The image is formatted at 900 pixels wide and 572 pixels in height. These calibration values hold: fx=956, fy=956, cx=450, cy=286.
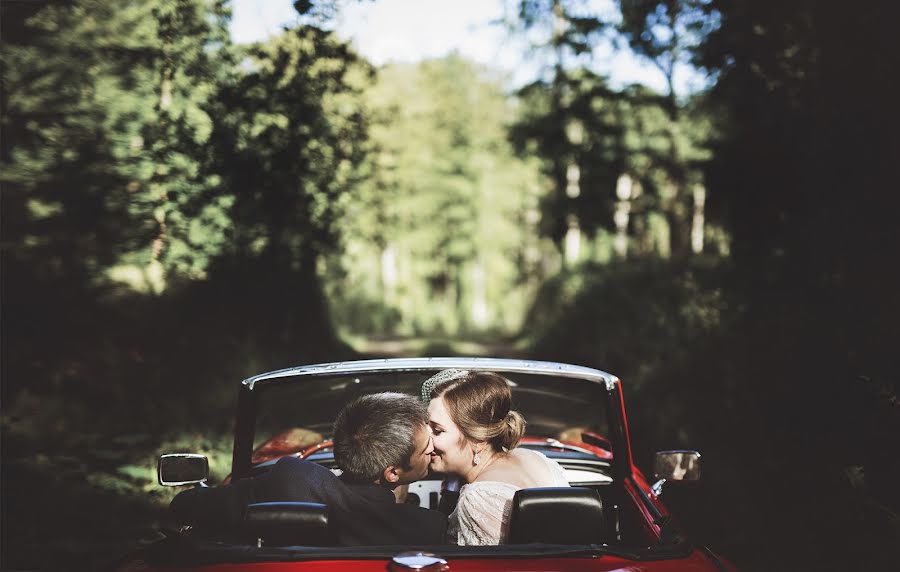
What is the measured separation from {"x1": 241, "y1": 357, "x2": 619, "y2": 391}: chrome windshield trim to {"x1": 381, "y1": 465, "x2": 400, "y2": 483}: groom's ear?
0.65m

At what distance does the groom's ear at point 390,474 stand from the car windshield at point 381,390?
67 cm

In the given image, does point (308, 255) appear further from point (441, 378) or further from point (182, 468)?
point (441, 378)

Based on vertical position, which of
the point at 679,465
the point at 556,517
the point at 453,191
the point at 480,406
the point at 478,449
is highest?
the point at 453,191

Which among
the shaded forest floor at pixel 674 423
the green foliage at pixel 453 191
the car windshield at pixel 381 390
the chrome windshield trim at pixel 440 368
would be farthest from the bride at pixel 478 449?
the green foliage at pixel 453 191

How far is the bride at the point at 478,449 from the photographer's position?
Result: 3.19 m

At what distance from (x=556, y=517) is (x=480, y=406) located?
507mm

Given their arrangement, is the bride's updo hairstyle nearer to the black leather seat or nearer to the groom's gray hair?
the groom's gray hair

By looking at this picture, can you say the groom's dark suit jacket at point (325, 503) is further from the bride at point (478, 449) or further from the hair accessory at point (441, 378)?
the hair accessory at point (441, 378)

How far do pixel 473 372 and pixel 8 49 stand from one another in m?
10.4

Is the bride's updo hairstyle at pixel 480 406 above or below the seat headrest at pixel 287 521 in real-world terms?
above

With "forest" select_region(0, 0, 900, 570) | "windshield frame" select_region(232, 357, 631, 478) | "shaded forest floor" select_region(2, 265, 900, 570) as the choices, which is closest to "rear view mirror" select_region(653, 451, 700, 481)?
"windshield frame" select_region(232, 357, 631, 478)

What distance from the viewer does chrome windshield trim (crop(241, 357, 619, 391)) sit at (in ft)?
12.1

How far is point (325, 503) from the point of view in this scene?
314 cm

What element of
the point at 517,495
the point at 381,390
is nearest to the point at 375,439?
the point at 517,495
